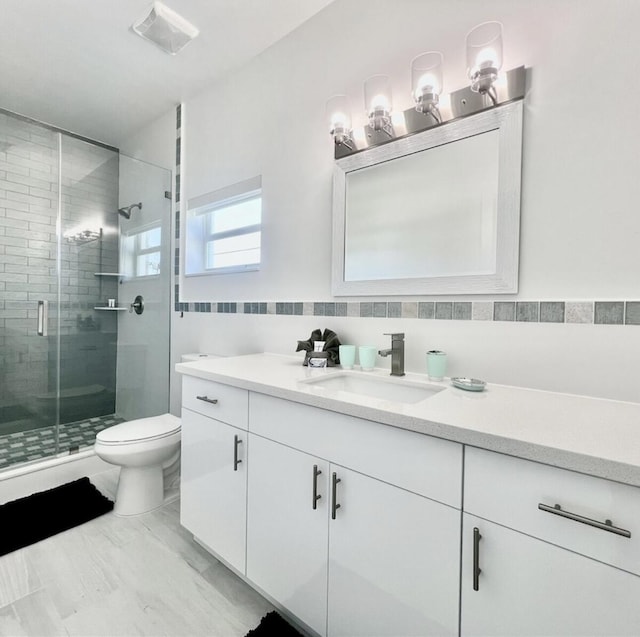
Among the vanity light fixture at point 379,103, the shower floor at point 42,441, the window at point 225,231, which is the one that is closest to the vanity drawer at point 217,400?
the window at point 225,231

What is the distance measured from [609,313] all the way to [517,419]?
50 centimetres

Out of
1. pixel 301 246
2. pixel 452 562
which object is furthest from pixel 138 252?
pixel 452 562

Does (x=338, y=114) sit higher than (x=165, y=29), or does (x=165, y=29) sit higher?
(x=165, y=29)

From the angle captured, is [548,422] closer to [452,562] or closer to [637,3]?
[452,562]

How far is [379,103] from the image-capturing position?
4.57 ft

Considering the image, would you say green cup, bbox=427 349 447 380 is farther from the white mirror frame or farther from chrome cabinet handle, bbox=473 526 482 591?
chrome cabinet handle, bbox=473 526 482 591

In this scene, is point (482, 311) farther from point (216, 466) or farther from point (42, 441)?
point (42, 441)

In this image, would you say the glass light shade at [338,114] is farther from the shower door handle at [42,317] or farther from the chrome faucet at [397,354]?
the shower door handle at [42,317]

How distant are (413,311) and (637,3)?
3.59ft

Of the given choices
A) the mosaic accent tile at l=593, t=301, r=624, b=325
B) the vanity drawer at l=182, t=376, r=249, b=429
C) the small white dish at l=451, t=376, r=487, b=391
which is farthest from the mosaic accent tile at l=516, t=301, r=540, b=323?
the vanity drawer at l=182, t=376, r=249, b=429

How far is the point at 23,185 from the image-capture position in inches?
104

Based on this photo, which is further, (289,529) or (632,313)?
(289,529)

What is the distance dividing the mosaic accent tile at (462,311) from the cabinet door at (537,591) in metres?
0.70

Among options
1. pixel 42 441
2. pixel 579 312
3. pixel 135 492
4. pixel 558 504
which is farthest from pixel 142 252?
pixel 558 504
